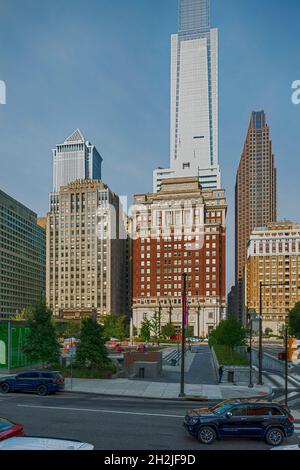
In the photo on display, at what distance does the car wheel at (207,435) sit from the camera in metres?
16.7

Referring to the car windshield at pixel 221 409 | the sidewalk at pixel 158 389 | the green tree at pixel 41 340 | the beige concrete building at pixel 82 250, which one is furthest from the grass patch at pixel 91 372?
the beige concrete building at pixel 82 250

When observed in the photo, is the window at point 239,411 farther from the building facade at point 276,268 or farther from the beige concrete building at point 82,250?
the building facade at point 276,268

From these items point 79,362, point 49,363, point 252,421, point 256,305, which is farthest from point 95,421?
point 256,305

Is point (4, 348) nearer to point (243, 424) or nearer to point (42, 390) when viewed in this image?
point (42, 390)

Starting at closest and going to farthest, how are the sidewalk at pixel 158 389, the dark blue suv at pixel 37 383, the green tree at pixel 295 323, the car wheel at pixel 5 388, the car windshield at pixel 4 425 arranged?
the car windshield at pixel 4 425 → the dark blue suv at pixel 37 383 → the sidewalk at pixel 158 389 → the car wheel at pixel 5 388 → the green tree at pixel 295 323

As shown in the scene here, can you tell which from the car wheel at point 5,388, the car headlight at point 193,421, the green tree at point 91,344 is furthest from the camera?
the green tree at point 91,344

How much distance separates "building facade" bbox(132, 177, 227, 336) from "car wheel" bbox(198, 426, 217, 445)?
428 feet

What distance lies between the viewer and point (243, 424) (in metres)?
16.9

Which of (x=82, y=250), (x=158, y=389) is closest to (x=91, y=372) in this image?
(x=158, y=389)

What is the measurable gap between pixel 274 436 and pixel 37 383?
1736cm

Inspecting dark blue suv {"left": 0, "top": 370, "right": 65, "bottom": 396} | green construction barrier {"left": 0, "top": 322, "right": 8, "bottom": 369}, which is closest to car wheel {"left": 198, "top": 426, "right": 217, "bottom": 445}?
dark blue suv {"left": 0, "top": 370, "right": 65, "bottom": 396}

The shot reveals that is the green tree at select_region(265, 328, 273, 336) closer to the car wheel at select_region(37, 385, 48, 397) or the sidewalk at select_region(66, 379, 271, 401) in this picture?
the sidewalk at select_region(66, 379, 271, 401)

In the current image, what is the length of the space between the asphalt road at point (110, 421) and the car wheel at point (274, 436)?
273 millimetres

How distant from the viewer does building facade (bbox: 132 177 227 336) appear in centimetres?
14788
